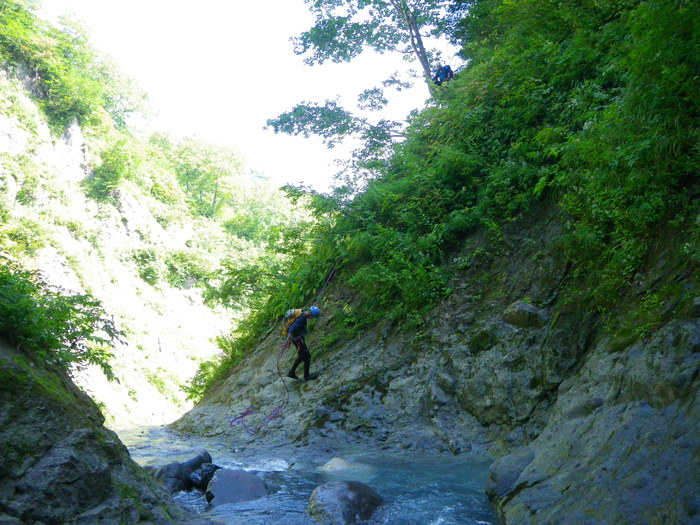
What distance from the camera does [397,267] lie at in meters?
9.51

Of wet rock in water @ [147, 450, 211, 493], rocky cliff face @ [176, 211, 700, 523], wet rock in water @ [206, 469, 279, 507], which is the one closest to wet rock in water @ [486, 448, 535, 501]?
rocky cliff face @ [176, 211, 700, 523]

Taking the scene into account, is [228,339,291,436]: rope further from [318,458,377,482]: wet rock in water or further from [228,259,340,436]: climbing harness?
[318,458,377,482]: wet rock in water

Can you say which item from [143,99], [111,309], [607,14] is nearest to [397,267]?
[607,14]

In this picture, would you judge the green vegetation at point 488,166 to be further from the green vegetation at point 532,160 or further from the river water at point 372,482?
the river water at point 372,482

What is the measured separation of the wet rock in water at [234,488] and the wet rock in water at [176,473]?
0.55 meters

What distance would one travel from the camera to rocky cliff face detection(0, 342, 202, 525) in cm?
329

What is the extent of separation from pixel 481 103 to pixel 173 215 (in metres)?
26.7

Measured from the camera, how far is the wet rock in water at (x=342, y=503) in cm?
471

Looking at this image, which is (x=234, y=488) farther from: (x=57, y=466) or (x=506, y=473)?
(x=506, y=473)

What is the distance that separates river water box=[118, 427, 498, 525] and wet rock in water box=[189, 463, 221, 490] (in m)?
0.16

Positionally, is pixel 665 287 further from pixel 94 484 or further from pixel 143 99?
pixel 143 99

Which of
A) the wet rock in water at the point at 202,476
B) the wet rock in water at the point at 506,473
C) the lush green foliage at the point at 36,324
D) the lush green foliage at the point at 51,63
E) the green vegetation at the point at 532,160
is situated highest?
the lush green foliage at the point at 51,63

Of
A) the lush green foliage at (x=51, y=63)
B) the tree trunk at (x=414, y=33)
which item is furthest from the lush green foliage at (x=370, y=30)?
the lush green foliage at (x=51, y=63)

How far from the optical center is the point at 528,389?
635cm
